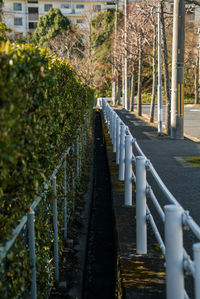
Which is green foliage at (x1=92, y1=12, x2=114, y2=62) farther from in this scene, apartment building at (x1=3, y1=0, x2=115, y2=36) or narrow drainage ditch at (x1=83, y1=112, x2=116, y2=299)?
narrow drainage ditch at (x1=83, y1=112, x2=116, y2=299)

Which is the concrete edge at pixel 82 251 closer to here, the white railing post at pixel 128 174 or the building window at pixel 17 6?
the white railing post at pixel 128 174

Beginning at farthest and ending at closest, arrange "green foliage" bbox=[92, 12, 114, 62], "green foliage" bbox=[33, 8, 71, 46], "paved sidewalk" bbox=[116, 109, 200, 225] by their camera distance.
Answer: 1. "green foliage" bbox=[33, 8, 71, 46]
2. "green foliage" bbox=[92, 12, 114, 62]
3. "paved sidewalk" bbox=[116, 109, 200, 225]

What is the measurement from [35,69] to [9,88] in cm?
69

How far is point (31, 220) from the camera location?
3.22 meters

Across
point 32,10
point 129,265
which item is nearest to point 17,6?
point 32,10

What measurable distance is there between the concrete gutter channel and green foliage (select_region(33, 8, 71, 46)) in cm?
5697

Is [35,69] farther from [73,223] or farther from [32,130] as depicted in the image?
[73,223]

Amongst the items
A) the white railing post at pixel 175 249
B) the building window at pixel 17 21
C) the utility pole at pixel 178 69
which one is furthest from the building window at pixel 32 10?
A: the white railing post at pixel 175 249

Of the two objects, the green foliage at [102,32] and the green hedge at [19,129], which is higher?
the green foliage at [102,32]

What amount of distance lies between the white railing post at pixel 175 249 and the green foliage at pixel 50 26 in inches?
2349

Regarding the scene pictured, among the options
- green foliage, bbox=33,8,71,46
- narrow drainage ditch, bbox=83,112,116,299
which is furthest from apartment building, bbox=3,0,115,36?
narrow drainage ditch, bbox=83,112,116,299

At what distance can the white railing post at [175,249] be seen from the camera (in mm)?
2977

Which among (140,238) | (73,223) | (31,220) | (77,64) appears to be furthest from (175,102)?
(77,64)

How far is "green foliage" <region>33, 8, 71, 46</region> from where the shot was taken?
201 ft
